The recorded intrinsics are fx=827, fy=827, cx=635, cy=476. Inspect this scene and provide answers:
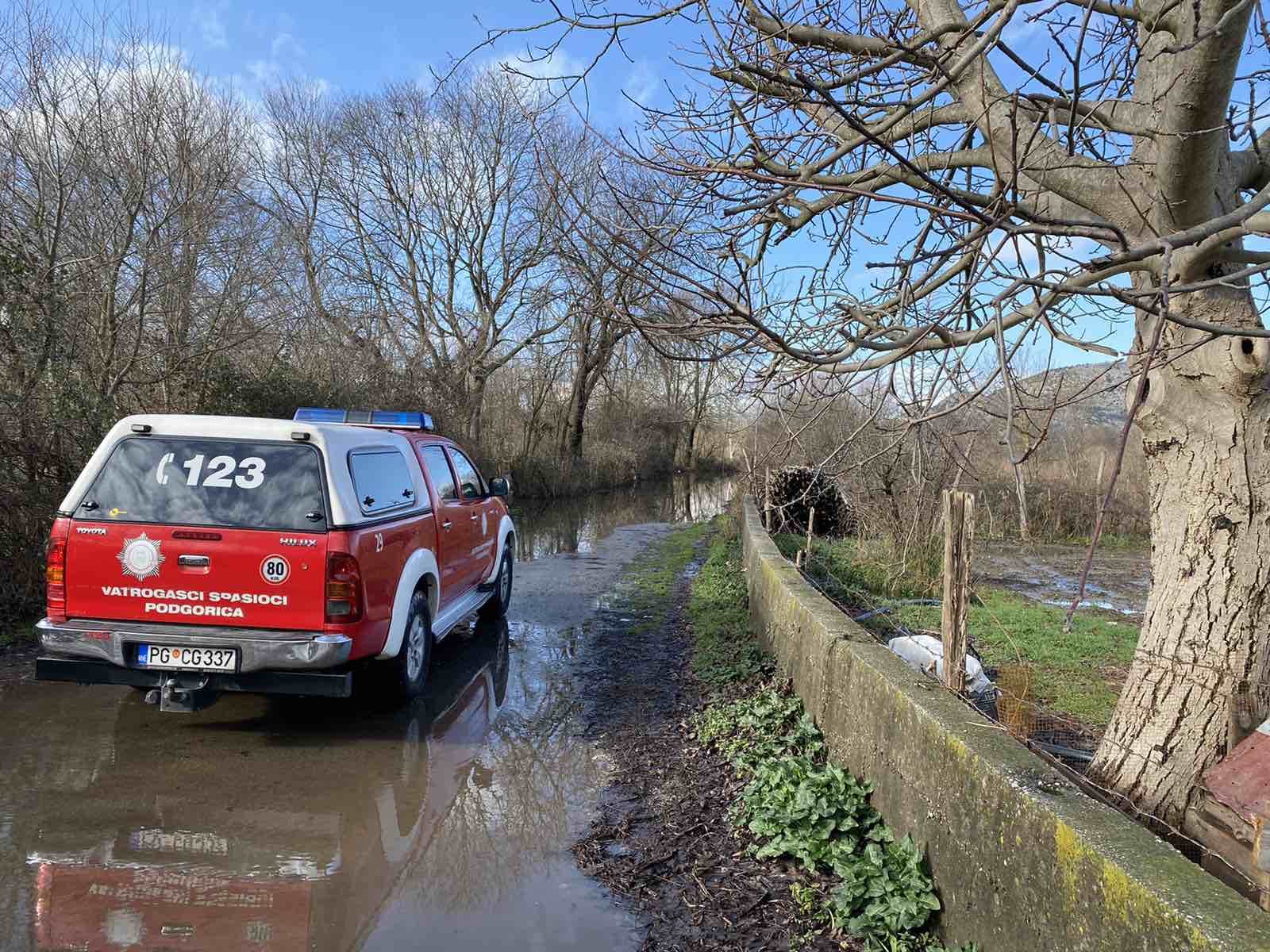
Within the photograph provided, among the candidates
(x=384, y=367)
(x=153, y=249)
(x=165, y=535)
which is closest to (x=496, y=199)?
(x=384, y=367)

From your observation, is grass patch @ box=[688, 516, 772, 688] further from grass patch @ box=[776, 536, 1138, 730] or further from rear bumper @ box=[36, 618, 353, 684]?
rear bumper @ box=[36, 618, 353, 684]

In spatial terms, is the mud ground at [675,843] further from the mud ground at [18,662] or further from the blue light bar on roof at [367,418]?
the mud ground at [18,662]

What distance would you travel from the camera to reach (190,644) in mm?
4871

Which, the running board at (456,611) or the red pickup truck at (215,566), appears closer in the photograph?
the red pickup truck at (215,566)

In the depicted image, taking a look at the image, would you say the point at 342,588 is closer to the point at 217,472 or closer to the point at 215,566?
the point at 215,566

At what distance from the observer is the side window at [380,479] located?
557cm

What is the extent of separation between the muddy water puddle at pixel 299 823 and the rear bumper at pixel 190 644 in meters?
0.61


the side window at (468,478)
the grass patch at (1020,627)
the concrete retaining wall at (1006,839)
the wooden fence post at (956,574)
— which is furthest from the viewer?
the side window at (468,478)

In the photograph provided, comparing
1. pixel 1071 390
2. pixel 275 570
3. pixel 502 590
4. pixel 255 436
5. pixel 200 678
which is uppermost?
pixel 1071 390

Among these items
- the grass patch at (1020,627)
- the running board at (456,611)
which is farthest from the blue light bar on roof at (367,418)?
the grass patch at (1020,627)

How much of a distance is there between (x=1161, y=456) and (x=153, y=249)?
1166cm

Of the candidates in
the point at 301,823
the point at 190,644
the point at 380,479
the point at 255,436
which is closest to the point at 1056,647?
the point at 380,479

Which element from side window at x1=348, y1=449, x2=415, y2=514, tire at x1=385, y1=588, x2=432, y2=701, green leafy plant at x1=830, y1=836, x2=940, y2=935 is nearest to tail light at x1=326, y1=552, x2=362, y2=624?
side window at x1=348, y1=449, x2=415, y2=514

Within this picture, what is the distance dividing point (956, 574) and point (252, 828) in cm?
390
